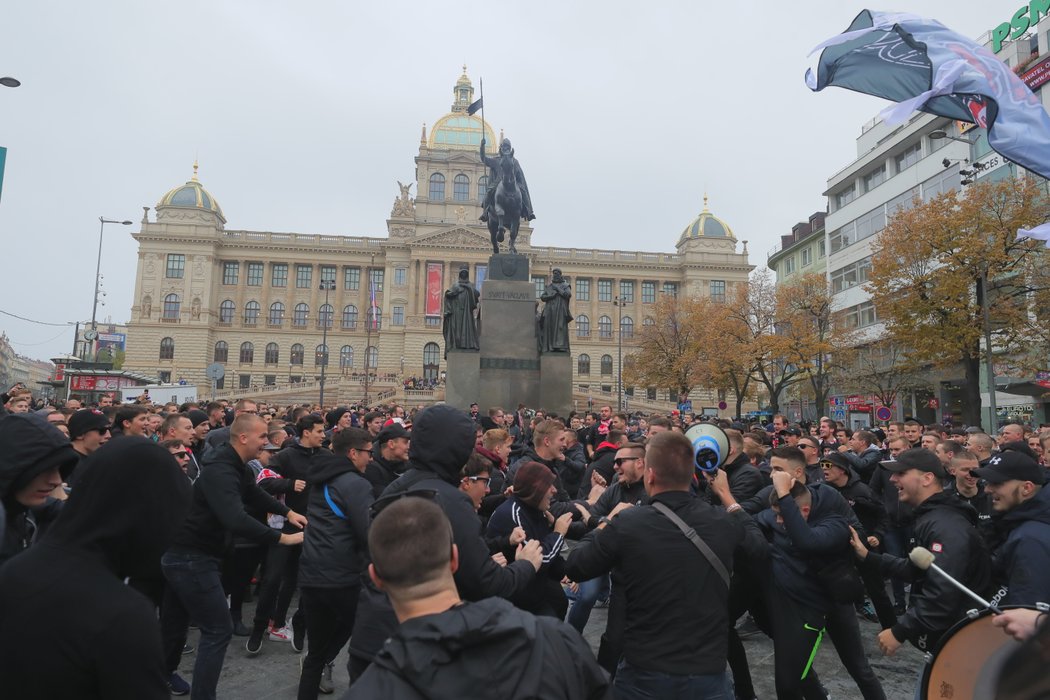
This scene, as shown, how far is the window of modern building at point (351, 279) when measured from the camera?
249 feet

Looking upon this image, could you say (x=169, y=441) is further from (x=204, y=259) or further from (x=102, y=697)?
(x=204, y=259)

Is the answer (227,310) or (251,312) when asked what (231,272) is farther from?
(251,312)

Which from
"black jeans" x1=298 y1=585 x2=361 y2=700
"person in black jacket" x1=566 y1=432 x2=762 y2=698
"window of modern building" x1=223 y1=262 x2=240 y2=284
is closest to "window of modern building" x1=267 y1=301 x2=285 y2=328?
"window of modern building" x1=223 y1=262 x2=240 y2=284

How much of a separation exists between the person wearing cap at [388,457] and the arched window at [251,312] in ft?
242

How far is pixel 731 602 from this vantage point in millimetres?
4590

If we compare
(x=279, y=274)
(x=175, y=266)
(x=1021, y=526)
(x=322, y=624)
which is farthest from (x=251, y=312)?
(x=1021, y=526)

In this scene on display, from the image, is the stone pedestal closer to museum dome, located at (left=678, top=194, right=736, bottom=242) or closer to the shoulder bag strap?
the shoulder bag strap

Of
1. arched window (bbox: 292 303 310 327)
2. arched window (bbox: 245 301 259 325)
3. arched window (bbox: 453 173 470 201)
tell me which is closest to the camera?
arched window (bbox: 245 301 259 325)

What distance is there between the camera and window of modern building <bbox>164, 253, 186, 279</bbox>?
7119cm

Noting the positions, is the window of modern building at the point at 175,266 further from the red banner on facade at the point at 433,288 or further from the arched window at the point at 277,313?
the red banner on facade at the point at 433,288

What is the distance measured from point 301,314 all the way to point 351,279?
273 inches

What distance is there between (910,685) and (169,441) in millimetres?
6508

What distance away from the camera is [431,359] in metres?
70.8

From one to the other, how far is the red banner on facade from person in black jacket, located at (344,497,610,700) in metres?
69.6
